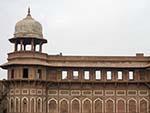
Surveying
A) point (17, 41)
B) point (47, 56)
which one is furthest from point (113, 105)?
point (17, 41)

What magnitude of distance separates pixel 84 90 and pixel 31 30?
8.85 meters

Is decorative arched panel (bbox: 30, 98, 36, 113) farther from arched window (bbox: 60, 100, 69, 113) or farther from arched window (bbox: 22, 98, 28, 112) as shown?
arched window (bbox: 60, 100, 69, 113)

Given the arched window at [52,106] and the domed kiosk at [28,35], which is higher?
the domed kiosk at [28,35]

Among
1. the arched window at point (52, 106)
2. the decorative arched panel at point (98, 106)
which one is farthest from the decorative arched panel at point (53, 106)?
the decorative arched panel at point (98, 106)

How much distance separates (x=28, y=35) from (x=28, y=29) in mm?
827

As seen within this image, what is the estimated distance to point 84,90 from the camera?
55.7 m

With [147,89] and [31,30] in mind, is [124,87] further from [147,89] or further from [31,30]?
[31,30]

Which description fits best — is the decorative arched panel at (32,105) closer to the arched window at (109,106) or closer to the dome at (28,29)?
the dome at (28,29)

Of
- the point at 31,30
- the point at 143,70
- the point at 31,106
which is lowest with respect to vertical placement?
the point at 31,106

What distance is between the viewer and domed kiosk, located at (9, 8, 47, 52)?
54.9 metres

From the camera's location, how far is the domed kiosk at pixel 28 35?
5488 centimetres

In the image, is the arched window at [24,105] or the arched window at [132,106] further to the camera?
the arched window at [132,106]

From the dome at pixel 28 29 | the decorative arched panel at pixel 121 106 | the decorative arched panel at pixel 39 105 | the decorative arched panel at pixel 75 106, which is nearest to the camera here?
the decorative arched panel at pixel 39 105

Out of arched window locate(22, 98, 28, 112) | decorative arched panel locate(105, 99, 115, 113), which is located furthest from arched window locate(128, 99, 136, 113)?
arched window locate(22, 98, 28, 112)
